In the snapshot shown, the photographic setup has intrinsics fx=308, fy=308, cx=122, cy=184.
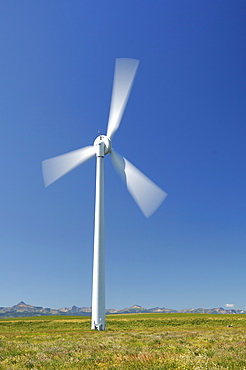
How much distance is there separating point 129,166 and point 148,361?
3132 centimetres

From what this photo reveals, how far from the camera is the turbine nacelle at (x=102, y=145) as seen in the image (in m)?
45.9

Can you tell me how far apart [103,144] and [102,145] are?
271 mm

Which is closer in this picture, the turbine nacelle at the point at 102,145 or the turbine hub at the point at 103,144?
the turbine nacelle at the point at 102,145

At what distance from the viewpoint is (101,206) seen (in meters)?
41.5

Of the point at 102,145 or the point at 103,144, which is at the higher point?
the point at 103,144

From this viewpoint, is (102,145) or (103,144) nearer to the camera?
(102,145)

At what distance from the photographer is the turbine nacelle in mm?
45938

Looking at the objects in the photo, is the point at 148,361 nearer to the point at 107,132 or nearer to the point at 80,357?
the point at 80,357

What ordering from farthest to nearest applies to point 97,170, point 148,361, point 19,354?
point 97,170
point 19,354
point 148,361

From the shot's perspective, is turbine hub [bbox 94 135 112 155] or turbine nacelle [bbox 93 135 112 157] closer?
turbine nacelle [bbox 93 135 112 157]

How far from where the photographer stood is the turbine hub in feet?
151

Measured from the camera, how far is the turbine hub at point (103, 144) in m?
46.1

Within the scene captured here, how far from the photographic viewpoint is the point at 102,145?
46375mm

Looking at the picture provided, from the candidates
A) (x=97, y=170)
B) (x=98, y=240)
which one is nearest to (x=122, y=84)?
(x=97, y=170)
